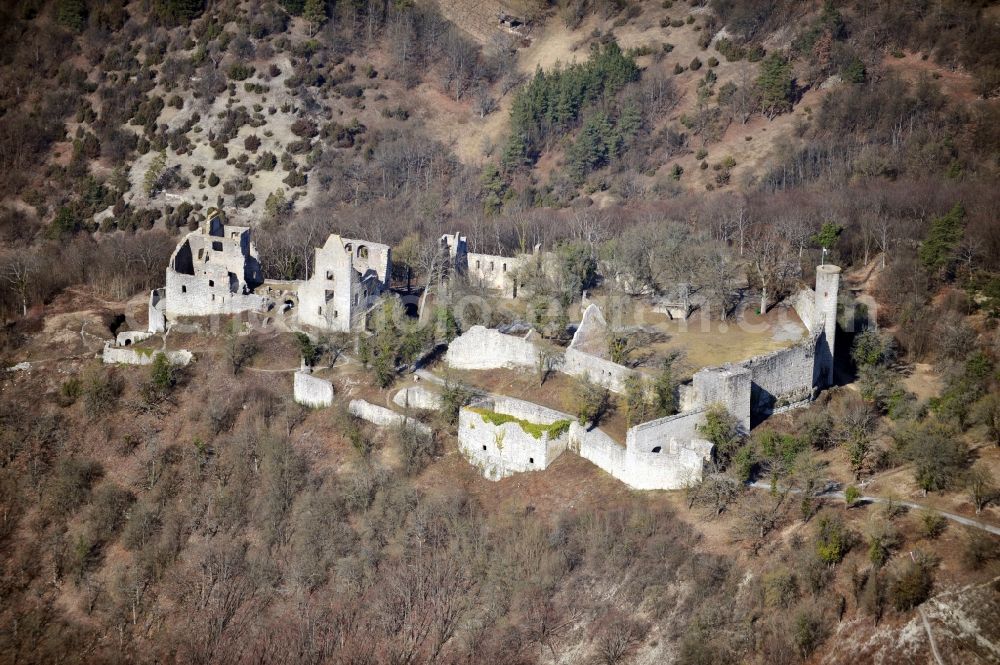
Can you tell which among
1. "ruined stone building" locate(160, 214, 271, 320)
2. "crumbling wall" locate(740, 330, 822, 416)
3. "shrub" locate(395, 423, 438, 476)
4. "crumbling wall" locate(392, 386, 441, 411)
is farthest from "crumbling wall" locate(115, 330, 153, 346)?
"crumbling wall" locate(740, 330, 822, 416)

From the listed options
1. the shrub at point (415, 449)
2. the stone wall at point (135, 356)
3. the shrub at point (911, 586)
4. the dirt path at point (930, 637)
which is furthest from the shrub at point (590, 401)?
the stone wall at point (135, 356)

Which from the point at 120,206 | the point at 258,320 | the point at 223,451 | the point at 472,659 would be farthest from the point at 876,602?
the point at 120,206

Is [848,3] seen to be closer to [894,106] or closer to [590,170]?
[894,106]

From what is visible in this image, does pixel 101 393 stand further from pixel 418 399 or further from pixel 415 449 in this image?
pixel 415 449

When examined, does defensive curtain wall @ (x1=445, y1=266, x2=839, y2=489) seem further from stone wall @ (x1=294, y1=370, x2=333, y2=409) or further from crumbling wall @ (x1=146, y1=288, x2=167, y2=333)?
crumbling wall @ (x1=146, y1=288, x2=167, y2=333)

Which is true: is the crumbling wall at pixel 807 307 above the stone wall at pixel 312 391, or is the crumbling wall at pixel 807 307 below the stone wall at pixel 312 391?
above

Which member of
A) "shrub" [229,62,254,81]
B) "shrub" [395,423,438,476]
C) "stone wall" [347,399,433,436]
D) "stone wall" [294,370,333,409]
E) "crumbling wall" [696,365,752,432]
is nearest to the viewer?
"crumbling wall" [696,365,752,432]

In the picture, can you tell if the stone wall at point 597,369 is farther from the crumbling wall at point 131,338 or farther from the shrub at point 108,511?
the crumbling wall at point 131,338
